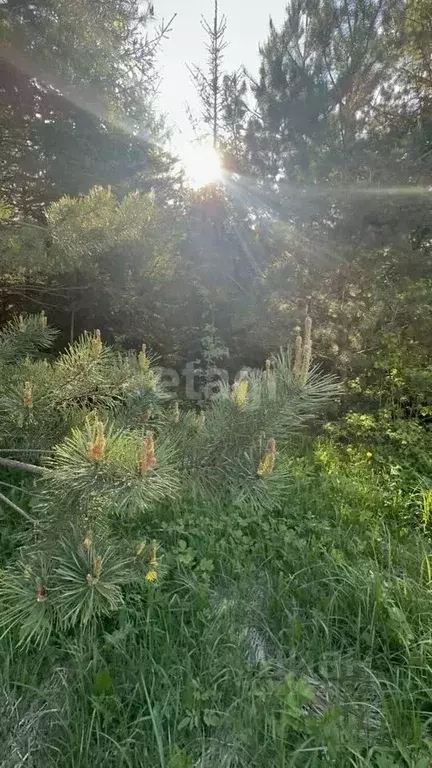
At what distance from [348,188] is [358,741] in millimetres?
4118

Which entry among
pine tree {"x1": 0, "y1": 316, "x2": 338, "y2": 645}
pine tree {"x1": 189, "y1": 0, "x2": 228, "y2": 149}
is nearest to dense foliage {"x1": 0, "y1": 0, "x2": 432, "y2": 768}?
pine tree {"x1": 0, "y1": 316, "x2": 338, "y2": 645}

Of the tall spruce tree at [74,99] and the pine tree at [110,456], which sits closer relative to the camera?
the pine tree at [110,456]

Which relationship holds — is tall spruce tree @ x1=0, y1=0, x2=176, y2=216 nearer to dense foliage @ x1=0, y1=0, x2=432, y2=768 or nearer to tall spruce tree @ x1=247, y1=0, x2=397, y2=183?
dense foliage @ x1=0, y1=0, x2=432, y2=768

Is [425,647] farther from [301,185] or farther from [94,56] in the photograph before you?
[301,185]

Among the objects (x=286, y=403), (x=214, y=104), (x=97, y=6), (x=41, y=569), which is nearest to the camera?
(x=41, y=569)

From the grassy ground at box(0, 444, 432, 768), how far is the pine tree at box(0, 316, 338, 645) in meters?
0.44

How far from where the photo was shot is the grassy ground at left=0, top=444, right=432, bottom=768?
121cm

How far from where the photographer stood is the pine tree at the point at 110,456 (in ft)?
2.79

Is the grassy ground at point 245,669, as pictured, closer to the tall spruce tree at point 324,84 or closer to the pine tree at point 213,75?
the tall spruce tree at point 324,84

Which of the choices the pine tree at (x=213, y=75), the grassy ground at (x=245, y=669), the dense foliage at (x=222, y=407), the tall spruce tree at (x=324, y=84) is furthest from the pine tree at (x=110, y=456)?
the pine tree at (x=213, y=75)

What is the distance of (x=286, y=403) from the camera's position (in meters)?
1.06

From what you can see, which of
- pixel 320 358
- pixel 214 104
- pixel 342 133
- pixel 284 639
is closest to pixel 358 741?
pixel 284 639

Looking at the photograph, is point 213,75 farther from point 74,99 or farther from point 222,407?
point 222,407

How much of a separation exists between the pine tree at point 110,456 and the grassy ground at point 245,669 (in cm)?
44
